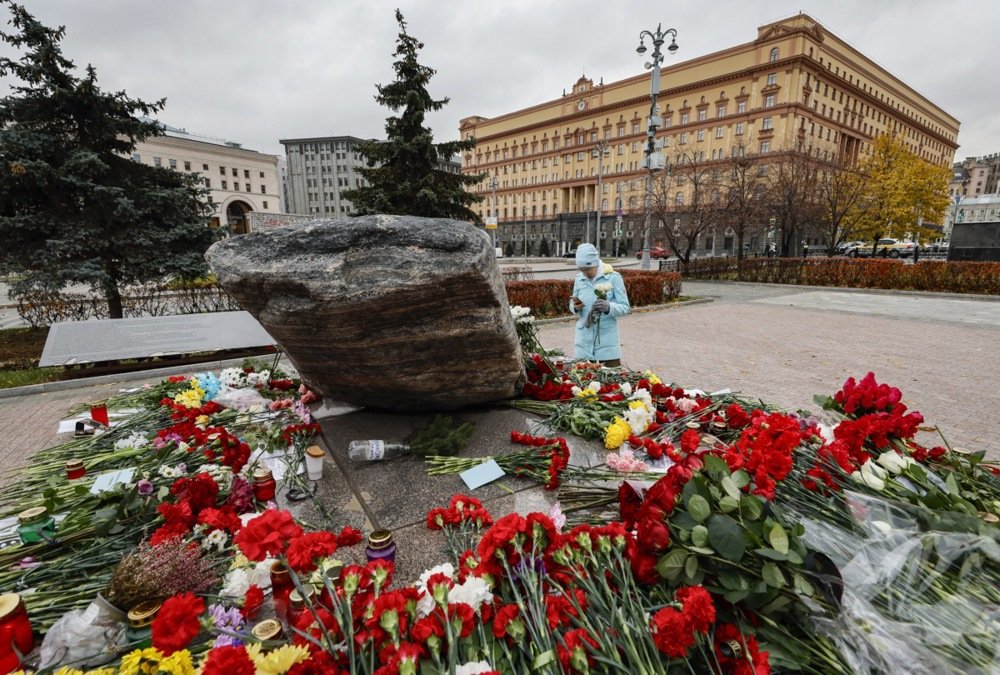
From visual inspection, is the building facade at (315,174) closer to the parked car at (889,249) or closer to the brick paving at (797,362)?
the parked car at (889,249)

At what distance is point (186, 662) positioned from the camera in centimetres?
130

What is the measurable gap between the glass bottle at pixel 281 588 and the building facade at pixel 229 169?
58616mm

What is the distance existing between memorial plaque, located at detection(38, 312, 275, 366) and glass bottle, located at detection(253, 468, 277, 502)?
503cm

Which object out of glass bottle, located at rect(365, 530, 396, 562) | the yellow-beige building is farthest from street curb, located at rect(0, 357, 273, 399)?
the yellow-beige building

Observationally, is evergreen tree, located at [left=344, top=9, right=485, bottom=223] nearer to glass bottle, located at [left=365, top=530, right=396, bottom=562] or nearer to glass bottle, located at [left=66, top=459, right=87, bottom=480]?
glass bottle, located at [left=66, top=459, right=87, bottom=480]

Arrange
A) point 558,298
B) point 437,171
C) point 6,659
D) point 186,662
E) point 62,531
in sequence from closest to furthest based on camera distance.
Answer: point 186,662, point 6,659, point 62,531, point 558,298, point 437,171

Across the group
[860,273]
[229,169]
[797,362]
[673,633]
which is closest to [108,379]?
[673,633]

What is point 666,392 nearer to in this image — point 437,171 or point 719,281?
point 437,171

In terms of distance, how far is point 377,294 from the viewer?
7.66ft

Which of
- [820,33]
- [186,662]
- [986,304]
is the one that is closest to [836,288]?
[986,304]

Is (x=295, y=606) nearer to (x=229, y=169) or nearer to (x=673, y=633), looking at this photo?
(x=673, y=633)

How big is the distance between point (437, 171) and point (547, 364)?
42.4 feet

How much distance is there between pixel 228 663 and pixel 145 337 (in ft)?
21.9

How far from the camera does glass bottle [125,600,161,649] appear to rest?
1.54 m
